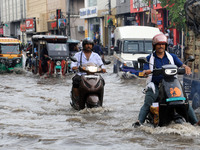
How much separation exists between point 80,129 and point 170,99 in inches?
70.7

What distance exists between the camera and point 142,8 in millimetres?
41031

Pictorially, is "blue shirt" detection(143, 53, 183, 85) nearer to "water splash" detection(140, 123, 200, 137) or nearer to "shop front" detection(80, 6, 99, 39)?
"water splash" detection(140, 123, 200, 137)

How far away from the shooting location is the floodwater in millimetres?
6110

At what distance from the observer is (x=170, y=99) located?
635 centimetres

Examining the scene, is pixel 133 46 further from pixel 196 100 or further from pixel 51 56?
pixel 196 100

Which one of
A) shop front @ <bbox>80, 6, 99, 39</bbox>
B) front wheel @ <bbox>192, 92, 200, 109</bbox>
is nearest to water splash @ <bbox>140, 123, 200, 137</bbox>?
front wheel @ <bbox>192, 92, 200, 109</bbox>

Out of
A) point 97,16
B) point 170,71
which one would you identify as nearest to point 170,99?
point 170,71

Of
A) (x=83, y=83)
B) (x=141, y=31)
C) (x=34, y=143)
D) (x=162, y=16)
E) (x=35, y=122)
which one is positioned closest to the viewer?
(x=34, y=143)

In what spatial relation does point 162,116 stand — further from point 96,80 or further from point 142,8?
point 142,8

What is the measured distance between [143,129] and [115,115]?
2.50 meters

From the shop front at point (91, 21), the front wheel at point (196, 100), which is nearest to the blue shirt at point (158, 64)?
the front wheel at point (196, 100)

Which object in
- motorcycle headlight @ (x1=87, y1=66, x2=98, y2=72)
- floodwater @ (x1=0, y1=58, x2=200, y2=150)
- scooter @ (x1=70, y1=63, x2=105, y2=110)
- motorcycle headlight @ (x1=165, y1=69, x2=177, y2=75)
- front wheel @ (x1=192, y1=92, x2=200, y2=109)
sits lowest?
floodwater @ (x1=0, y1=58, x2=200, y2=150)

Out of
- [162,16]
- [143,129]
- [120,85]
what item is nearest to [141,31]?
[120,85]

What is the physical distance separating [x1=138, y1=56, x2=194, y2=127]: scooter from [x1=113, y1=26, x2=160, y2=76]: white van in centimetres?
1194
